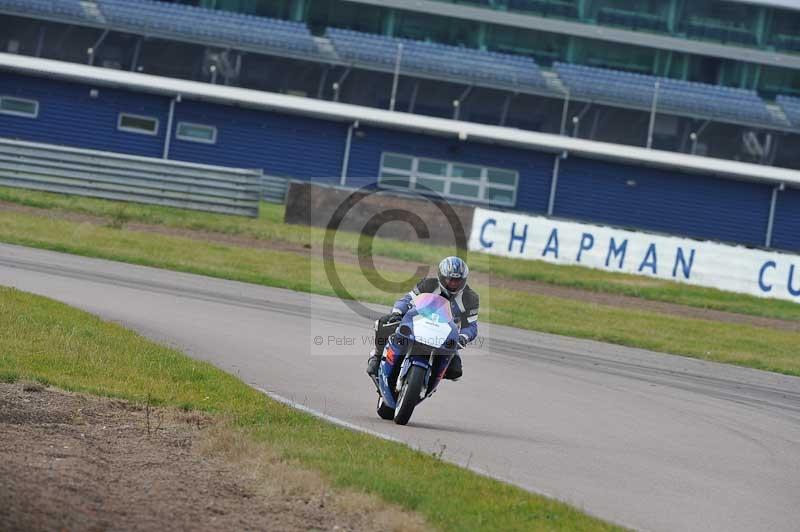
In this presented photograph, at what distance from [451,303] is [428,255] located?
16.7 meters

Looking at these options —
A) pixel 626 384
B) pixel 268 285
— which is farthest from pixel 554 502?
pixel 268 285

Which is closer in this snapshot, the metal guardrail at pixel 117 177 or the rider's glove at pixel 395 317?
the rider's glove at pixel 395 317

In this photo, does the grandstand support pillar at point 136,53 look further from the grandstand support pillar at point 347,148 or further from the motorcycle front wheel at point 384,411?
the motorcycle front wheel at point 384,411

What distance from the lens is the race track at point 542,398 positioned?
9.01 meters

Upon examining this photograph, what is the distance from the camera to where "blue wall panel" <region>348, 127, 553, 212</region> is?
4341cm

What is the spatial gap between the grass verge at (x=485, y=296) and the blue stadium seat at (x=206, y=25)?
63.1 ft

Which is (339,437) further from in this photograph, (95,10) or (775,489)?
(95,10)

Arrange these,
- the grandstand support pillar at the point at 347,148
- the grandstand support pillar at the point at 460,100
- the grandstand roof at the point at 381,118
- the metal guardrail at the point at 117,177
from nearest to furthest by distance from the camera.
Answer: the metal guardrail at the point at 117,177
the grandstand roof at the point at 381,118
the grandstand support pillar at the point at 347,148
the grandstand support pillar at the point at 460,100

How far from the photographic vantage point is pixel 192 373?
36.8ft

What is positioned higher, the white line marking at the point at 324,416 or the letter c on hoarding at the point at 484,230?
the letter c on hoarding at the point at 484,230

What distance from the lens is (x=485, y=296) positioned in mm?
24250

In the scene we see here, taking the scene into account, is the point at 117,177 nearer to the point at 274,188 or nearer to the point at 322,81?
the point at 274,188

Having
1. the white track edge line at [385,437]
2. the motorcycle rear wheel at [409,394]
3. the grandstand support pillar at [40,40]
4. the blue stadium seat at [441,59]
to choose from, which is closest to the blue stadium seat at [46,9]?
the grandstand support pillar at [40,40]

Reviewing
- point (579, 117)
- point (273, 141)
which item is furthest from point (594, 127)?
point (273, 141)
